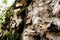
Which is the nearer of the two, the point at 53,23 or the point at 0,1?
the point at 53,23

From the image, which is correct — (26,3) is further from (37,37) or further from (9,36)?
(37,37)

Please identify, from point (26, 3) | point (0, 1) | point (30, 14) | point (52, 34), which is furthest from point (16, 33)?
point (0, 1)

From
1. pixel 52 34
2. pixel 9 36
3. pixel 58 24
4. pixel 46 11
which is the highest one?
pixel 46 11

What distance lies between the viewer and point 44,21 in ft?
18.9

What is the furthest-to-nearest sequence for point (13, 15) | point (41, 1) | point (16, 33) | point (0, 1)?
1. point (0, 1)
2. point (13, 15)
3. point (16, 33)
4. point (41, 1)

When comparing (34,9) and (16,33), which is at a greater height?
(34,9)

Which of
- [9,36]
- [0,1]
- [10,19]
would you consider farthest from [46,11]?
[0,1]

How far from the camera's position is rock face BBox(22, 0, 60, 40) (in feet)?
17.3

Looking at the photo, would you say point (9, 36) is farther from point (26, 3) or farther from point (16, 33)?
point (26, 3)

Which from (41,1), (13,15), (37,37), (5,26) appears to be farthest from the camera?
(5,26)

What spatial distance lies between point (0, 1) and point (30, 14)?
225 inches

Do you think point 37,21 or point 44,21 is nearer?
point 44,21

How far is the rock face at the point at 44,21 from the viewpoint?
527 centimetres

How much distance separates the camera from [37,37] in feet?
19.8
